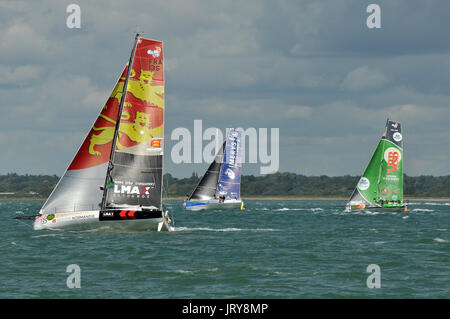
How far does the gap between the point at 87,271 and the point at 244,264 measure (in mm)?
6912

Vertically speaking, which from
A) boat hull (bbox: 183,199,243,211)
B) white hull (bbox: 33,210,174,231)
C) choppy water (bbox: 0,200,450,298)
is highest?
white hull (bbox: 33,210,174,231)

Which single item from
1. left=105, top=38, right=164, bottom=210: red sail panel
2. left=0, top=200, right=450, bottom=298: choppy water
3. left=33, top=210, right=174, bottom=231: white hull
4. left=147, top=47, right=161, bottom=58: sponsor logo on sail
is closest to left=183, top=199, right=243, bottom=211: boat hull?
left=0, top=200, right=450, bottom=298: choppy water

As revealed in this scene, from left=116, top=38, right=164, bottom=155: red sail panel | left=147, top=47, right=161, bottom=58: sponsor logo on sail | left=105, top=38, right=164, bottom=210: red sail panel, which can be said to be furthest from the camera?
left=147, top=47, right=161, bottom=58: sponsor logo on sail

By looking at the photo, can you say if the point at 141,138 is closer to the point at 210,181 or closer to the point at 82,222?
the point at 82,222

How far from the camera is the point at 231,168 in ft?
323

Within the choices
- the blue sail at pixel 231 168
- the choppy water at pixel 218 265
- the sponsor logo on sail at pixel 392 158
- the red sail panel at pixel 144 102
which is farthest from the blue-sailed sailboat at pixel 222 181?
the red sail panel at pixel 144 102

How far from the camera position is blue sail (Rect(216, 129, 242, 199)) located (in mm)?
97500

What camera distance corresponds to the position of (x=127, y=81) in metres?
41.5

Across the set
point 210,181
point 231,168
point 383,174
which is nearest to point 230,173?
point 231,168

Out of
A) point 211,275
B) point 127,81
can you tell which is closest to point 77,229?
point 127,81

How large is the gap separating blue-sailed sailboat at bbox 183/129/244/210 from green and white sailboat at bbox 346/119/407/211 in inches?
792

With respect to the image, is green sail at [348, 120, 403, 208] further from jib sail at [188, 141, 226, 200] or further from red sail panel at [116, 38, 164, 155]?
red sail panel at [116, 38, 164, 155]
